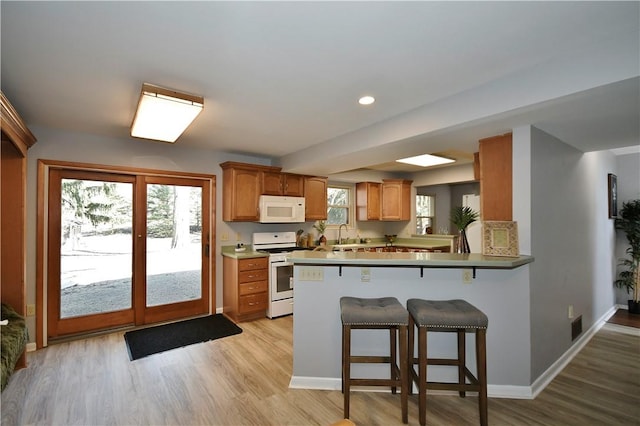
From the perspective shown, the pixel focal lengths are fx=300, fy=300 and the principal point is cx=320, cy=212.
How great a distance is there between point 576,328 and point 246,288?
152 inches

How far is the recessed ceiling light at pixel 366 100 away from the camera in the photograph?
8.16ft

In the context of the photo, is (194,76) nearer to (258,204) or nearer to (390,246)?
(258,204)

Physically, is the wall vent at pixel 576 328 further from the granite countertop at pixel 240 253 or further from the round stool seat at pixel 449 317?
the granite countertop at pixel 240 253

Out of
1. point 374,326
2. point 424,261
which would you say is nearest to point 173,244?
point 374,326

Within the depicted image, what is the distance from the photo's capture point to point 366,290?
2539 mm

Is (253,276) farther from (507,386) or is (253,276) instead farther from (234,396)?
(507,386)

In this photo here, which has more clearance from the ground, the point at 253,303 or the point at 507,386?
the point at 253,303

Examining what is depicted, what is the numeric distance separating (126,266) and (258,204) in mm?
1890

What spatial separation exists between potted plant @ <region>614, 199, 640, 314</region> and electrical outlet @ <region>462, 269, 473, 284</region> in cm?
396

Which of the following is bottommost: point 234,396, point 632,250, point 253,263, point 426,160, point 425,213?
point 234,396

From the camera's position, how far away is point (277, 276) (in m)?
4.37

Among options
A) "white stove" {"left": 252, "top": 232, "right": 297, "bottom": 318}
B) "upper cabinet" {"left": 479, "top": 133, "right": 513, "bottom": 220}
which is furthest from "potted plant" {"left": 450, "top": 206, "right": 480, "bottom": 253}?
"white stove" {"left": 252, "top": 232, "right": 297, "bottom": 318}

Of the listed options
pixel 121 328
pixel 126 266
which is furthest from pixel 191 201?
pixel 121 328

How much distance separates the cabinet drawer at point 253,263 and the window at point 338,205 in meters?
1.85
